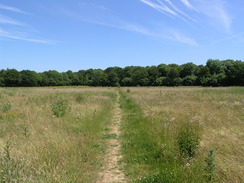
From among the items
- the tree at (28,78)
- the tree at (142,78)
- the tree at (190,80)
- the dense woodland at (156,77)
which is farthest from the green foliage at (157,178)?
the tree at (28,78)

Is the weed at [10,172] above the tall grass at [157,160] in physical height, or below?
above

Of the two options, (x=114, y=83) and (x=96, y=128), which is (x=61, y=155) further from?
(x=114, y=83)

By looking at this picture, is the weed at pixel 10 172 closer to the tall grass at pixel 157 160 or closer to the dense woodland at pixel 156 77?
the tall grass at pixel 157 160

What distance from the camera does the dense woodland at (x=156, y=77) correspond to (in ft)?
269

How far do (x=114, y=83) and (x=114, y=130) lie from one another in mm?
105336

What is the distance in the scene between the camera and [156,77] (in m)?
106

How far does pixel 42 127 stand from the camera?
883 cm

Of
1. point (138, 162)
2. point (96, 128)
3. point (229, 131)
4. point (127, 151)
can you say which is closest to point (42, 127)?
point (96, 128)

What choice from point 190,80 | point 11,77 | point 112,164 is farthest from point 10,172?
point 11,77

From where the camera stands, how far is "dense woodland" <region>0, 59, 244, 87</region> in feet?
269

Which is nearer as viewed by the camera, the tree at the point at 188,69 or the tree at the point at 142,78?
the tree at the point at 188,69

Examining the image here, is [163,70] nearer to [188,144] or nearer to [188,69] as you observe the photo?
[188,69]

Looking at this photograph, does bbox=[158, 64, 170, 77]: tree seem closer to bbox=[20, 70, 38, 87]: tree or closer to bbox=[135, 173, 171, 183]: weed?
bbox=[20, 70, 38, 87]: tree

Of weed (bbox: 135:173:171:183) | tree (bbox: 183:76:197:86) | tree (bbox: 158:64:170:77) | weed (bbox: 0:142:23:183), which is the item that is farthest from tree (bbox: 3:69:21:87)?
weed (bbox: 135:173:171:183)
